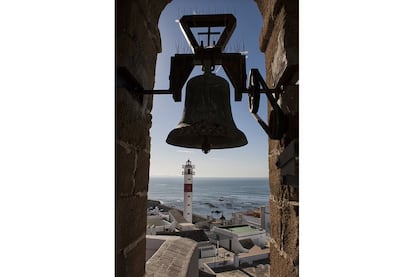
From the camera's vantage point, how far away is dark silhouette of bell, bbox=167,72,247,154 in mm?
1245

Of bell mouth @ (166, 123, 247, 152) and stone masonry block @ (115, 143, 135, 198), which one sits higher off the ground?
bell mouth @ (166, 123, 247, 152)

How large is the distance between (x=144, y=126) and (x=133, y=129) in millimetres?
186

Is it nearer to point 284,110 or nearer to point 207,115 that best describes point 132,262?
point 207,115

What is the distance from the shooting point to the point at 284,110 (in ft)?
3.93

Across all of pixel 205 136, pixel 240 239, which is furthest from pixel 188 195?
pixel 205 136

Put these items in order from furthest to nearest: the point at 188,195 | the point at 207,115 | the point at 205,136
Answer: the point at 188,195
the point at 205,136
the point at 207,115

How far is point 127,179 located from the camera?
1.07 m

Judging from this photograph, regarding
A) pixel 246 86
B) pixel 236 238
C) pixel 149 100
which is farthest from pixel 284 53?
pixel 236 238

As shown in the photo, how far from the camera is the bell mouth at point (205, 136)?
1229mm

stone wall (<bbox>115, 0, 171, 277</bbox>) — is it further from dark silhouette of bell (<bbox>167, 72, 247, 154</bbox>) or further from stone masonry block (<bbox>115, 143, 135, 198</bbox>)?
dark silhouette of bell (<bbox>167, 72, 247, 154</bbox>)

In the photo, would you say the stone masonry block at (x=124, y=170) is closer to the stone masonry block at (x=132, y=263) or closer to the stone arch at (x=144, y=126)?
the stone arch at (x=144, y=126)

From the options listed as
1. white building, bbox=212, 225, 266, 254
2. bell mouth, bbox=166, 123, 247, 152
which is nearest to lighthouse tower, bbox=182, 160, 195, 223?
white building, bbox=212, 225, 266, 254
